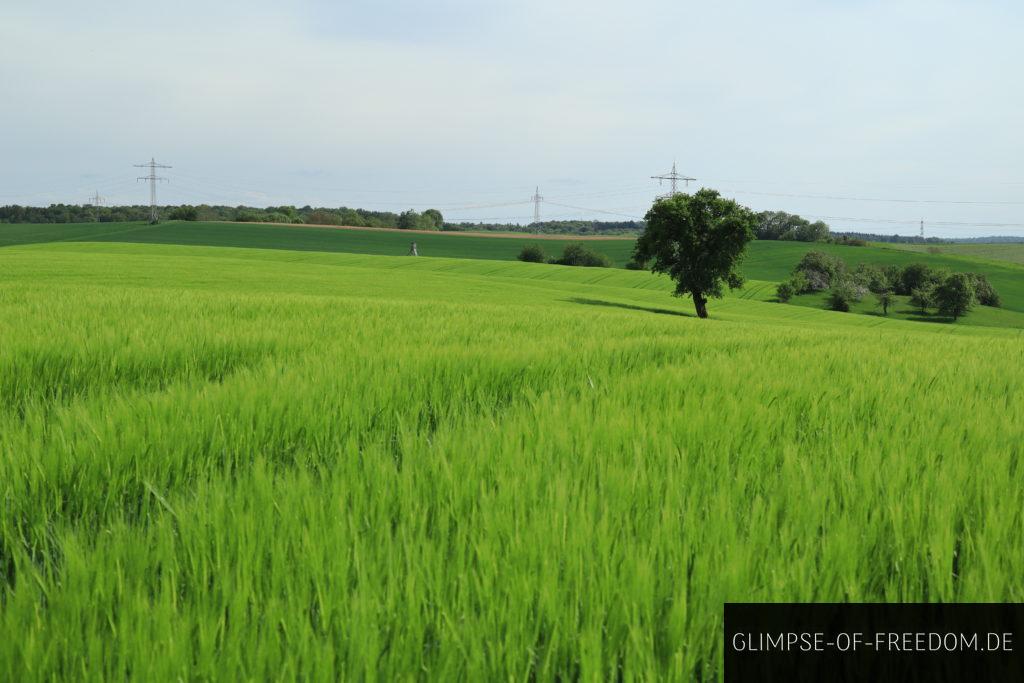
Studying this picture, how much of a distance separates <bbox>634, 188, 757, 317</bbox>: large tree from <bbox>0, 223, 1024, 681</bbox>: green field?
120ft

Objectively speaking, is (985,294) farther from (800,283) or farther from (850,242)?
(850,242)

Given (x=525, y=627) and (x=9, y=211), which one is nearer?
(x=525, y=627)

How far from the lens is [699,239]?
129ft

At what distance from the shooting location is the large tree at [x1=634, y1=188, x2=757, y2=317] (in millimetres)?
39188

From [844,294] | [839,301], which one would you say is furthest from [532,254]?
[844,294]

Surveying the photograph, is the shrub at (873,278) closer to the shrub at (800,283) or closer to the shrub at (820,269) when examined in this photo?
the shrub at (820,269)

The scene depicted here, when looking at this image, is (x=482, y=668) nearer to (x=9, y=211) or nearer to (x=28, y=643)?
(x=28, y=643)

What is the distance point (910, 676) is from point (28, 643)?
1582mm

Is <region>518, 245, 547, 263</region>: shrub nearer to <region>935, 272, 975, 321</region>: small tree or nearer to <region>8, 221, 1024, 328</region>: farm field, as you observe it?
<region>8, 221, 1024, 328</region>: farm field

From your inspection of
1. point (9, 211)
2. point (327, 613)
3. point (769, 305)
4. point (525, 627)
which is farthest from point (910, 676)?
point (9, 211)

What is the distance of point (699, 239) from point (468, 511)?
132 ft

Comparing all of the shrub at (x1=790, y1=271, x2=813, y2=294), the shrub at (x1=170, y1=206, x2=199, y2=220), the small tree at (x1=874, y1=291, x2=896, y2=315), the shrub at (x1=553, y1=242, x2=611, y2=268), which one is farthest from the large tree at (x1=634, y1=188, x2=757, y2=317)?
the shrub at (x1=170, y1=206, x2=199, y2=220)

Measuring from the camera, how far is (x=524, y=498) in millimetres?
1648

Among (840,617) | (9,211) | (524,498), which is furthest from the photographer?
(9,211)
